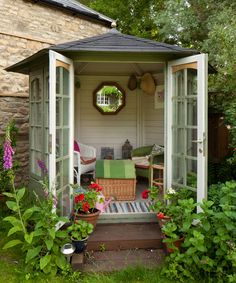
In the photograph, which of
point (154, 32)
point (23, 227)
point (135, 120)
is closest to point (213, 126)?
point (135, 120)

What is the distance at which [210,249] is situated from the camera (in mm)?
3059

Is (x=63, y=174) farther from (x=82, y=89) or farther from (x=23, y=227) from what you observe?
(x=82, y=89)

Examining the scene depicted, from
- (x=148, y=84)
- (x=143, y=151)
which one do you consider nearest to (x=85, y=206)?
(x=143, y=151)

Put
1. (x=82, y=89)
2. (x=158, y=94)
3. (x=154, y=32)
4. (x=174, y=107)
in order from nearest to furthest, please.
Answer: (x=174, y=107), (x=158, y=94), (x=82, y=89), (x=154, y=32)

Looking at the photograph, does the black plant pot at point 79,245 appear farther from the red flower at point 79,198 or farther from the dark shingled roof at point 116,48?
the dark shingled roof at point 116,48

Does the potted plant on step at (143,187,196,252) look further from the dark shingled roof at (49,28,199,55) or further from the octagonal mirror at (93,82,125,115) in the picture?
the octagonal mirror at (93,82,125,115)

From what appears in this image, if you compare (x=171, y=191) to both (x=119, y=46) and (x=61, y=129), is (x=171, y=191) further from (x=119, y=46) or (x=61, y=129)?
(x=119, y=46)

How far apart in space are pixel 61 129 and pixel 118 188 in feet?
5.05

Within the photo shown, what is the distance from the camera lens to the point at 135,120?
277 inches

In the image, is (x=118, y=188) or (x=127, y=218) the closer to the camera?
(x=127, y=218)

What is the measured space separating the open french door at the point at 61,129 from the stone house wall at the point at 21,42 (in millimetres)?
2704

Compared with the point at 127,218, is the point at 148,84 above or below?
above

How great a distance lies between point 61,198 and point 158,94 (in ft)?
11.7

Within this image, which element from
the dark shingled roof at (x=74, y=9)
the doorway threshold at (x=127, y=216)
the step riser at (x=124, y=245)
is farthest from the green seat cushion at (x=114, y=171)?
the dark shingled roof at (x=74, y=9)
